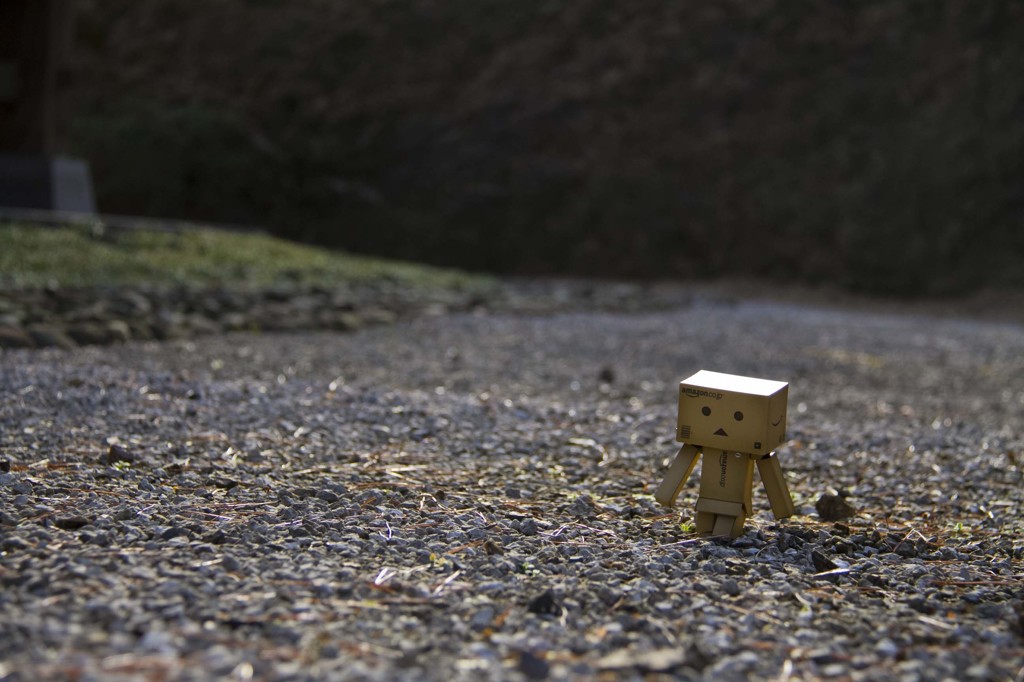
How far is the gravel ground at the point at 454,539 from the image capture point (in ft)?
5.50

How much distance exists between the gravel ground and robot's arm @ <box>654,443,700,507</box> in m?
0.10

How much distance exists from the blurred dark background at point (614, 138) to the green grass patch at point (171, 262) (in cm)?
592

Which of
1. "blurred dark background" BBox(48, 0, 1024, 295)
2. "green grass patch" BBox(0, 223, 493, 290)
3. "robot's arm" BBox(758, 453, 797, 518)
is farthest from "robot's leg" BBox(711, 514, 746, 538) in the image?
"blurred dark background" BBox(48, 0, 1024, 295)

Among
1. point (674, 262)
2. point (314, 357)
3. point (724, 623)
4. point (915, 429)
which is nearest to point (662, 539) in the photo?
point (724, 623)

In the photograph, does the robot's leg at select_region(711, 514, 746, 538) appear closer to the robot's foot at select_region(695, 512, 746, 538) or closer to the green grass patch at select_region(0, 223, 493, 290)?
the robot's foot at select_region(695, 512, 746, 538)

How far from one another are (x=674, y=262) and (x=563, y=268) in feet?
5.90

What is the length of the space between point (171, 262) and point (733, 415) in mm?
6868

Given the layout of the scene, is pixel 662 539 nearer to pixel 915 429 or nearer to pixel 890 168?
pixel 915 429

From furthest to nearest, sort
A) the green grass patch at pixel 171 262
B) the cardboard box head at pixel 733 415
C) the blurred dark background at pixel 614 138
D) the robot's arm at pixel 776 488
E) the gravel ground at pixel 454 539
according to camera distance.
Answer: the blurred dark background at pixel 614 138, the green grass patch at pixel 171 262, the robot's arm at pixel 776 488, the cardboard box head at pixel 733 415, the gravel ground at pixel 454 539

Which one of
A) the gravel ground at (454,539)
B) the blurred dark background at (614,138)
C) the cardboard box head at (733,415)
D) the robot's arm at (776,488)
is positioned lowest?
the gravel ground at (454,539)

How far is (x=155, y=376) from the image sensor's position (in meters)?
4.15

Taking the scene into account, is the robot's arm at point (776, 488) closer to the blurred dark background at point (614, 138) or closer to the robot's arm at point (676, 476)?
the robot's arm at point (676, 476)

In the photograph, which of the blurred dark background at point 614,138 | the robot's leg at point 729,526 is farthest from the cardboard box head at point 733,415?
the blurred dark background at point 614,138

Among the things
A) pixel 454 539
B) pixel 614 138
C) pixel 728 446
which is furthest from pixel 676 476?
pixel 614 138
